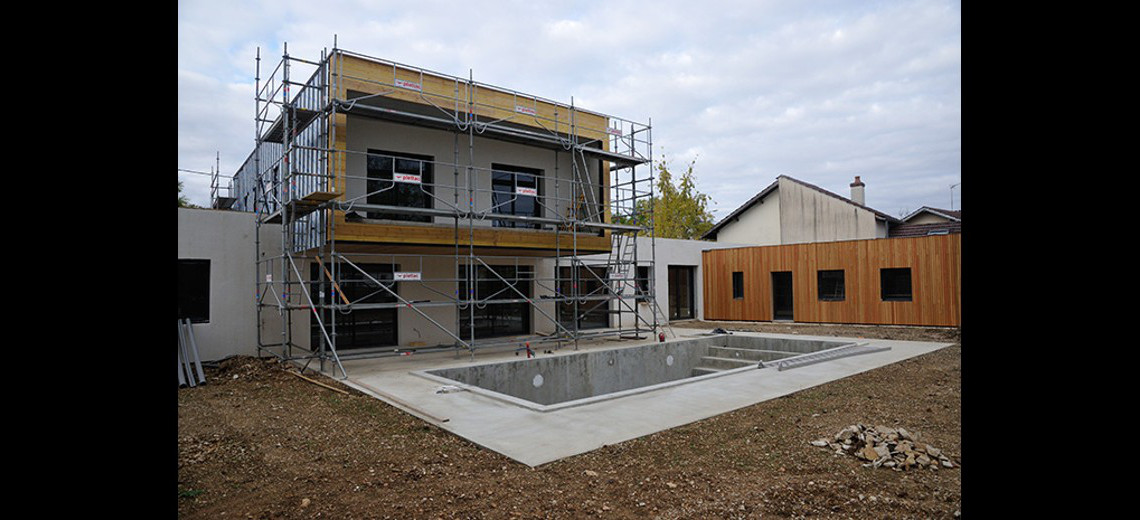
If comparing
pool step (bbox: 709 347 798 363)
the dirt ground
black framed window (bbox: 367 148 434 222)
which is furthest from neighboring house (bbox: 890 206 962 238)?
black framed window (bbox: 367 148 434 222)

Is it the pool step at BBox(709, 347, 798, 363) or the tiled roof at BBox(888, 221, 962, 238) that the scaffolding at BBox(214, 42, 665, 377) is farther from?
the tiled roof at BBox(888, 221, 962, 238)

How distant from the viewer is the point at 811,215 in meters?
26.9

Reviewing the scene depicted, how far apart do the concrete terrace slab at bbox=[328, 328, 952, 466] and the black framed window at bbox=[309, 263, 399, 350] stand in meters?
1.29

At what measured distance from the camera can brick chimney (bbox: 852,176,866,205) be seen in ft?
89.2

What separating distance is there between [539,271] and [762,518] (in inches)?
447

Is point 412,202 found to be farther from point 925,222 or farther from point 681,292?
point 925,222

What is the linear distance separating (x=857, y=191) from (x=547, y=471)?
26348 mm

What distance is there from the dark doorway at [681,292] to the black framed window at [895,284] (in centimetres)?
599

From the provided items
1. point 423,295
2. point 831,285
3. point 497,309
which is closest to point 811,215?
point 831,285

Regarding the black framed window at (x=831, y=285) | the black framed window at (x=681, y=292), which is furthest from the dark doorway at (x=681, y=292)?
the black framed window at (x=831, y=285)

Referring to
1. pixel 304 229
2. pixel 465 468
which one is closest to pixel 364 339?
pixel 304 229

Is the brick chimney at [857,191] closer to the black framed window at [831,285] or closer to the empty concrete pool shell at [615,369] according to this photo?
the black framed window at [831,285]

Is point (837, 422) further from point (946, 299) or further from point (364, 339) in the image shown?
point (946, 299)

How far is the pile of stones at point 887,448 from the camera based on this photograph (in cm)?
488
